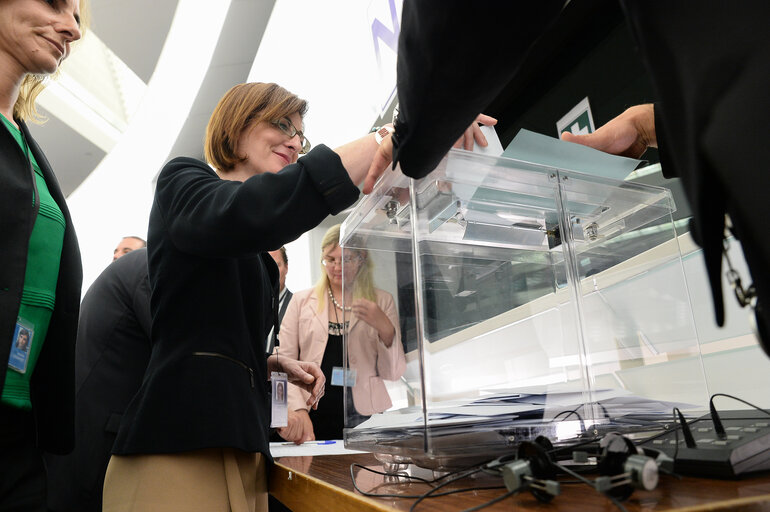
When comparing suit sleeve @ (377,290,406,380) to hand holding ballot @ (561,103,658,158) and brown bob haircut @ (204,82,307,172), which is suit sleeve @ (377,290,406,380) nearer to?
hand holding ballot @ (561,103,658,158)

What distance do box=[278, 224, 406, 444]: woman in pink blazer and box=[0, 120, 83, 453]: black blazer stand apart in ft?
1.77

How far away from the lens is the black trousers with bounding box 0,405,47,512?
0.89 m

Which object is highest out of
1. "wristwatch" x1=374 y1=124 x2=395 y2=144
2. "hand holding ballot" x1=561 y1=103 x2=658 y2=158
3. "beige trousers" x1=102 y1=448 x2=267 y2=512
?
"hand holding ballot" x1=561 y1=103 x2=658 y2=158

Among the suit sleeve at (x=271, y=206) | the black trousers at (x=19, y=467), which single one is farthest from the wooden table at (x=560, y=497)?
the black trousers at (x=19, y=467)

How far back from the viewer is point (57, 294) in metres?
1.07

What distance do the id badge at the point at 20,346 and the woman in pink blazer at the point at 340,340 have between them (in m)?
0.55

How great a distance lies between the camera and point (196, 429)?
0.90m

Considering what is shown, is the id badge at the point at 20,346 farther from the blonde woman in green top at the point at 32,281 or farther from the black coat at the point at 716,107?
the black coat at the point at 716,107

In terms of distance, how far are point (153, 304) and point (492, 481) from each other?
2.37 feet

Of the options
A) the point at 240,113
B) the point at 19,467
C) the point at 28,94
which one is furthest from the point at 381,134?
the point at 28,94

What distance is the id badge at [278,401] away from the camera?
51.9 inches

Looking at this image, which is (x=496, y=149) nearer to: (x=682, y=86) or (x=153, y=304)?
(x=682, y=86)

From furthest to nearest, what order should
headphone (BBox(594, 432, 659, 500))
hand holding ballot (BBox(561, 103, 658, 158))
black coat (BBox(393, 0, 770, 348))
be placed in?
hand holding ballot (BBox(561, 103, 658, 158)) → headphone (BBox(594, 432, 659, 500)) → black coat (BBox(393, 0, 770, 348))

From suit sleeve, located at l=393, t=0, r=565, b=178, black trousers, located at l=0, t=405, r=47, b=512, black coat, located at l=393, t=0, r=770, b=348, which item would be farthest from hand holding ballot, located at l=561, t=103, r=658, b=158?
black trousers, located at l=0, t=405, r=47, b=512
